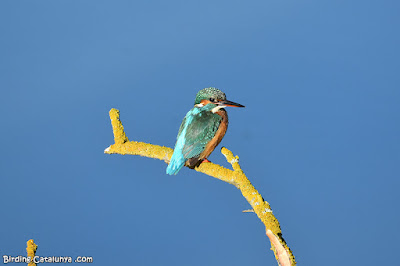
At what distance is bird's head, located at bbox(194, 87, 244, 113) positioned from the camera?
443 centimetres

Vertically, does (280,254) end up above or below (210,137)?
below

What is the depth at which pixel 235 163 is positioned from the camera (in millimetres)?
4156

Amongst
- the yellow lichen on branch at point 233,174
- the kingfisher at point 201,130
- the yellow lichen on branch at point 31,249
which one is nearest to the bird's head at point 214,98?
the kingfisher at point 201,130

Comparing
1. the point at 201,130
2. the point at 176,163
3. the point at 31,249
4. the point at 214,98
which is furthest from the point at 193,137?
the point at 31,249

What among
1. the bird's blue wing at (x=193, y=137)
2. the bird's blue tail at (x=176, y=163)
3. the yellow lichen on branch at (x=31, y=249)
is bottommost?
the yellow lichen on branch at (x=31, y=249)

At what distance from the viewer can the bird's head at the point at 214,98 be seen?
4434 mm

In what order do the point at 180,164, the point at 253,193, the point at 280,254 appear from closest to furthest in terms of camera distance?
1. the point at 280,254
2. the point at 253,193
3. the point at 180,164

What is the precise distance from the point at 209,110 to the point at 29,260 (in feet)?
6.01

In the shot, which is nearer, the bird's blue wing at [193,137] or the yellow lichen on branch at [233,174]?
the yellow lichen on branch at [233,174]

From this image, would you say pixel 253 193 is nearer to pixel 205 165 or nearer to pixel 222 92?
pixel 205 165

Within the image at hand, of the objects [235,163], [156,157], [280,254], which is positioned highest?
[156,157]

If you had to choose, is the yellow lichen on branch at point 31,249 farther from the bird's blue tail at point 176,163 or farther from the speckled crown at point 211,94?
the speckled crown at point 211,94

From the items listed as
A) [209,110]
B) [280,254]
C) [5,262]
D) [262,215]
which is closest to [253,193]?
[262,215]

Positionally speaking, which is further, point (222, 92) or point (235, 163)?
point (222, 92)
